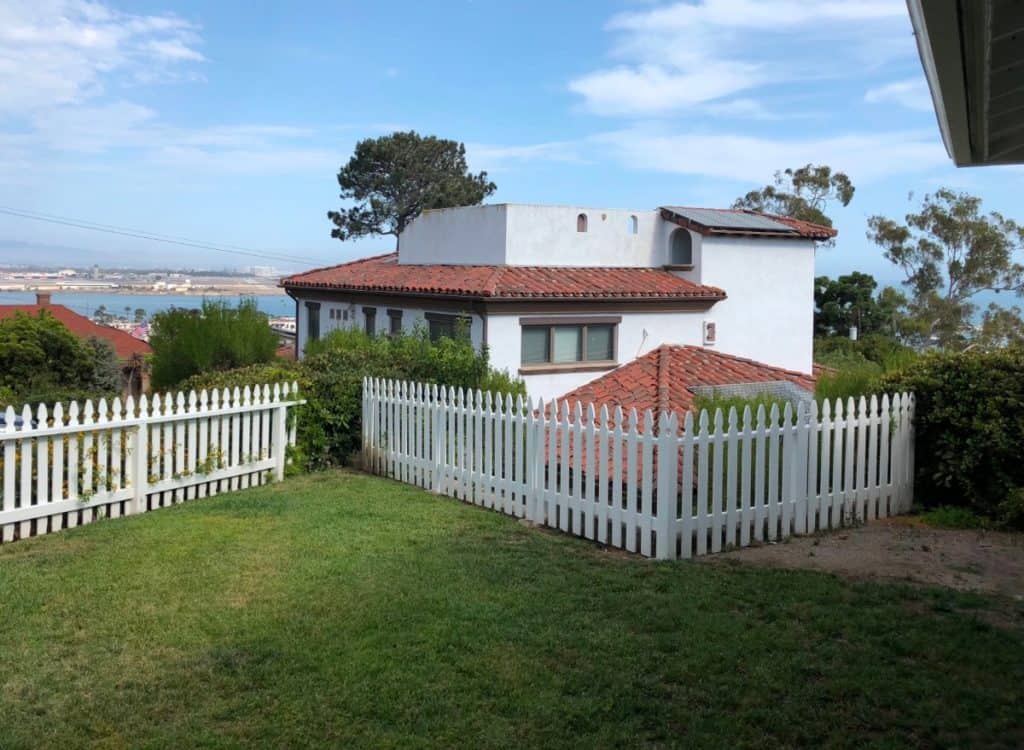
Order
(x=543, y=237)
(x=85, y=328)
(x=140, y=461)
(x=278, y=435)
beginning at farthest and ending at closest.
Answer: (x=85, y=328)
(x=543, y=237)
(x=278, y=435)
(x=140, y=461)

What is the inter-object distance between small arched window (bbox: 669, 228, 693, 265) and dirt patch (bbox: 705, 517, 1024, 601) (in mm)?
14453

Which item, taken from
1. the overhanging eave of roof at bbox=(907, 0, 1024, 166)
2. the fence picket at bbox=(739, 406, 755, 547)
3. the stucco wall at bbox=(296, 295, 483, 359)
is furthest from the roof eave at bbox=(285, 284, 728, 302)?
the overhanging eave of roof at bbox=(907, 0, 1024, 166)

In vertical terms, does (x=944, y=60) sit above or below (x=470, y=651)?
above

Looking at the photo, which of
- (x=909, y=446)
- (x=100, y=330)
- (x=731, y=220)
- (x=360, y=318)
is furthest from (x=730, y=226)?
(x=100, y=330)

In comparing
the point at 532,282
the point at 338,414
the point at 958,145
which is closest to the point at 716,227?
the point at 532,282

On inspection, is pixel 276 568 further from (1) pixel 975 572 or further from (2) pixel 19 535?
(1) pixel 975 572

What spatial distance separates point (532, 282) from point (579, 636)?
14254 mm

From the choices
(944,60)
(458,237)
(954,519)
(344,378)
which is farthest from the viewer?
(458,237)

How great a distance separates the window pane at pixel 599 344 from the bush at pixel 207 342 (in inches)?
259

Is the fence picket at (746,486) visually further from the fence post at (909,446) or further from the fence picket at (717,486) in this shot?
the fence post at (909,446)

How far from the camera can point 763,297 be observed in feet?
78.1

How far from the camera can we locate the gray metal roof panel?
906 inches

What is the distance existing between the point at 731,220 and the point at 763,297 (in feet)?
6.72

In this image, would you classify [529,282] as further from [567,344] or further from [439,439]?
[439,439]
